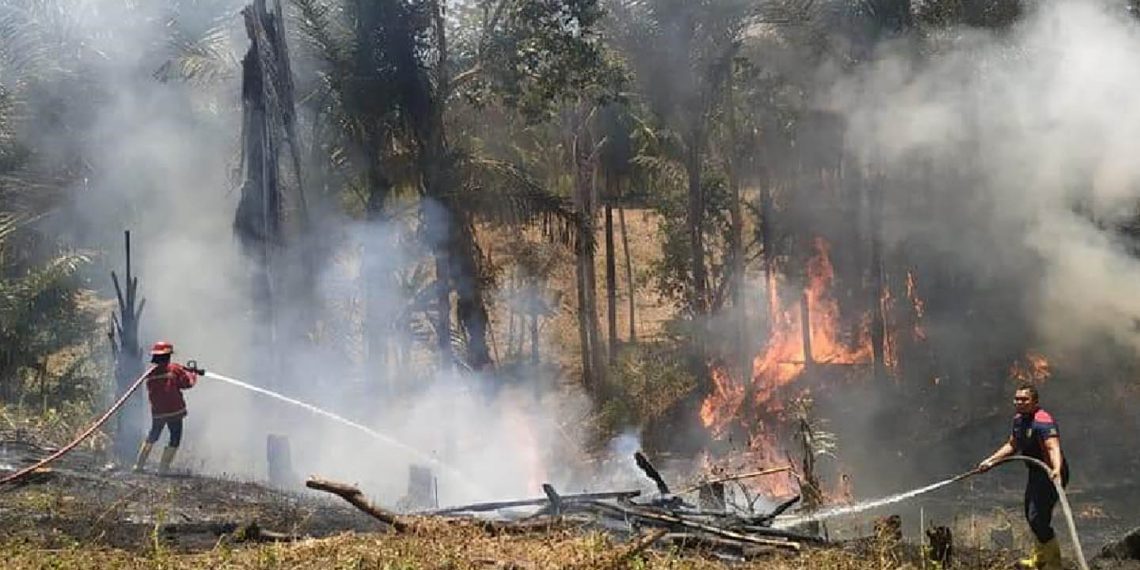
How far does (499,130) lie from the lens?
29.5m

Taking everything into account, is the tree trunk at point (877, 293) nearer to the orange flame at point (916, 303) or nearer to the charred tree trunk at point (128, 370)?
the orange flame at point (916, 303)

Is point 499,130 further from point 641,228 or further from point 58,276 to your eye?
point 641,228

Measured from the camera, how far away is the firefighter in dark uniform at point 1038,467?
30.0ft

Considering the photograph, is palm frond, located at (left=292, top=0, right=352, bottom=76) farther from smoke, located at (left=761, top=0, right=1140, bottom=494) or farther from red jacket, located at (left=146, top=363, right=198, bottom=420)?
smoke, located at (left=761, top=0, right=1140, bottom=494)

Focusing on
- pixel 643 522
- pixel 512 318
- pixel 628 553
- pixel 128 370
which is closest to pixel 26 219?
pixel 128 370

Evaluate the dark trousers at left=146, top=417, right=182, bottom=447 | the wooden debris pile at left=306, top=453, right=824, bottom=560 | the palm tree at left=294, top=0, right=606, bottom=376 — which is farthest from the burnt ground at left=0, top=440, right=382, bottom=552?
the palm tree at left=294, top=0, right=606, bottom=376

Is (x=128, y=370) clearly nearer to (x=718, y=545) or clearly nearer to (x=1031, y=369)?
Result: (x=718, y=545)

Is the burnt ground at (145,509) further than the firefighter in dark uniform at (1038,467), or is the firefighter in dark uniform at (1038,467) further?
the burnt ground at (145,509)

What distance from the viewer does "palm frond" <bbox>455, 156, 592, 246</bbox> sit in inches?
784

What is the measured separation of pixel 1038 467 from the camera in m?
9.30

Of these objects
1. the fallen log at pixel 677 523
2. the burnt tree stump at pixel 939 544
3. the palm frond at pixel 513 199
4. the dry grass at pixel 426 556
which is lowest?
the burnt tree stump at pixel 939 544

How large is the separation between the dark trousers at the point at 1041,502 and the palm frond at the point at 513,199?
1150 centimetres

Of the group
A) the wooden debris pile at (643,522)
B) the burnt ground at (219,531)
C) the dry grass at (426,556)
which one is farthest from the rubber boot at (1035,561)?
the wooden debris pile at (643,522)

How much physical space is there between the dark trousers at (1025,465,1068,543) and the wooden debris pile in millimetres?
1898
